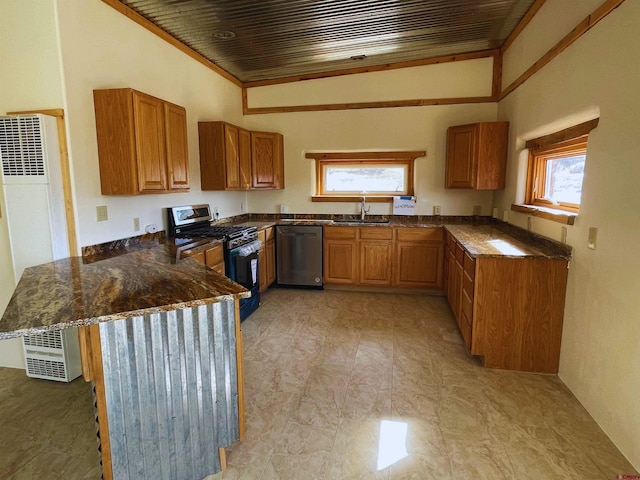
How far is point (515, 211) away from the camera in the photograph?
369 cm

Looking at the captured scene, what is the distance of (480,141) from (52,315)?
13.3 ft

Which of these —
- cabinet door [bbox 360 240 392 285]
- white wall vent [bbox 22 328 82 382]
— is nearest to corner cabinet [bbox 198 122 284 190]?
cabinet door [bbox 360 240 392 285]

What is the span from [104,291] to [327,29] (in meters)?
2.89

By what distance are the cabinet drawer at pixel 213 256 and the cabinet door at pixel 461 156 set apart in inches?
111

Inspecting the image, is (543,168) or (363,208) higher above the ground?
(543,168)

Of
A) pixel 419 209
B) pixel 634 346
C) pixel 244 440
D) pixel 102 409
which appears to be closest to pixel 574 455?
pixel 634 346

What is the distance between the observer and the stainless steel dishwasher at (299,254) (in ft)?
15.2

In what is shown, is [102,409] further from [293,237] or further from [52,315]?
[293,237]

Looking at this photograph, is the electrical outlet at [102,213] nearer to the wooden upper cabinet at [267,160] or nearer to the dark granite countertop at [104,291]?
the dark granite countertop at [104,291]

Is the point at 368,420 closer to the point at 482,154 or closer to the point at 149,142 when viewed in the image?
the point at 149,142

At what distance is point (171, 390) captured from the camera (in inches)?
63.3

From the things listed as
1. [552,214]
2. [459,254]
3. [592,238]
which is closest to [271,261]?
[459,254]

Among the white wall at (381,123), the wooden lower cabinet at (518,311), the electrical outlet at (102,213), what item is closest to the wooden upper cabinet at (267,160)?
the white wall at (381,123)

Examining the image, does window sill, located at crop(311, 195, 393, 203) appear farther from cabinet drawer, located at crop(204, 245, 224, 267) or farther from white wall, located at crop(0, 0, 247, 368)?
white wall, located at crop(0, 0, 247, 368)
